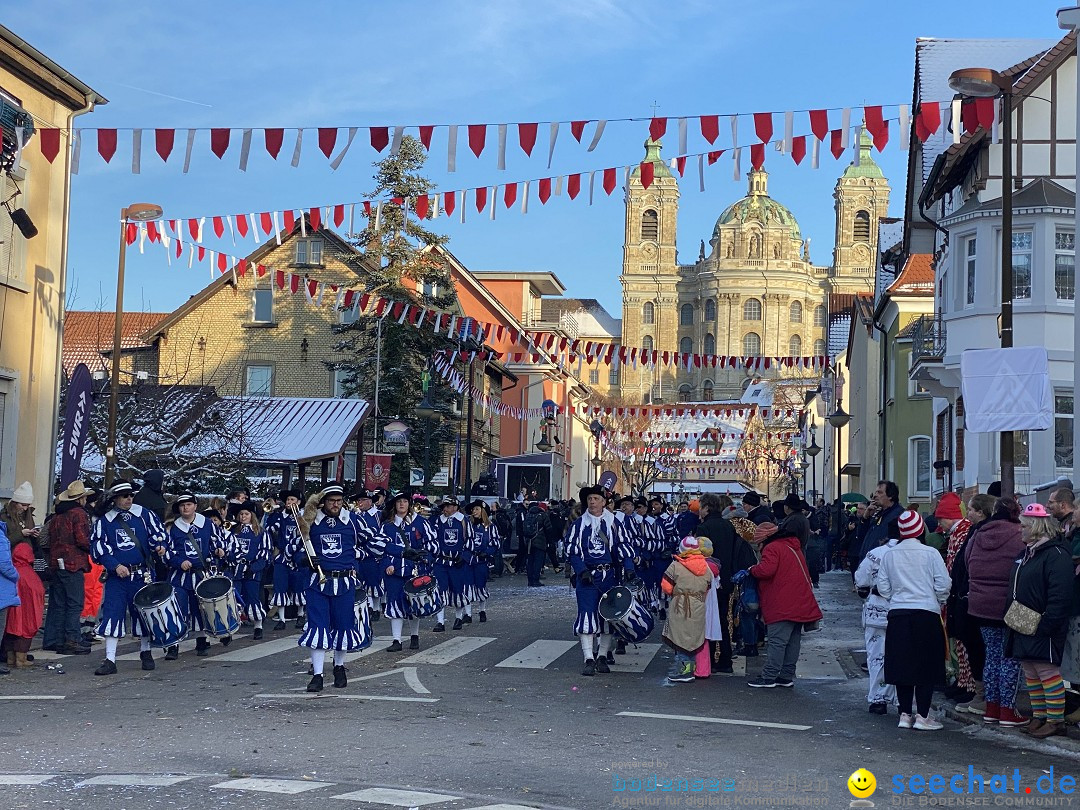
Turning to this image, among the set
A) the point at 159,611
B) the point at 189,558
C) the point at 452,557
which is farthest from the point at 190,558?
the point at 452,557

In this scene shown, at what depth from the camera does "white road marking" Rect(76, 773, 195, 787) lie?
746 cm

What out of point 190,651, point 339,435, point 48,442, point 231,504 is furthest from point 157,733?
point 339,435

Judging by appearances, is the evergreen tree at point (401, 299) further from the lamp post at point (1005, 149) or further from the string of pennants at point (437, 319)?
the lamp post at point (1005, 149)

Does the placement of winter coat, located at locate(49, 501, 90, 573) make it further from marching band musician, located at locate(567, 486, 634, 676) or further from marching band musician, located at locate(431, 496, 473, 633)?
marching band musician, located at locate(567, 486, 634, 676)

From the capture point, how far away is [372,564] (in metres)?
15.7

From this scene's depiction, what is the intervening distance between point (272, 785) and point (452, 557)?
9.70 metres

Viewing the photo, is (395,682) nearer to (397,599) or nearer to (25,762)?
(397,599)

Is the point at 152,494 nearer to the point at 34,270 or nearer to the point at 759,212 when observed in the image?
the point at 34,270

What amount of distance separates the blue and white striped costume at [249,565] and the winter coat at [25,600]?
2981 mm

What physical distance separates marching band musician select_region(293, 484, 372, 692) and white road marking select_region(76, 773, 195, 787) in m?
3.70

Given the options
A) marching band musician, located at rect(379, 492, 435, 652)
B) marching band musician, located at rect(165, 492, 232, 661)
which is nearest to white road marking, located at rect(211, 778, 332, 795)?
marching band musician, located at rect(379, 492, 435, 652)

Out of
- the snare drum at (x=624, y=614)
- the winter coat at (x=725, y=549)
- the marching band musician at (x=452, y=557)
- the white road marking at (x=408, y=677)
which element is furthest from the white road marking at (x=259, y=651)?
the winter coat at (x=725, y=549)

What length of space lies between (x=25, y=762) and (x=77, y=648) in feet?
22.9

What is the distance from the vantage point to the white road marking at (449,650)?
46.4ft
